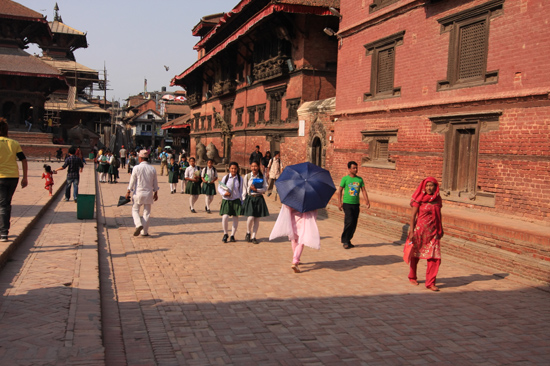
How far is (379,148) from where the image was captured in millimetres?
15836

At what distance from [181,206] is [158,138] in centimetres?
8124

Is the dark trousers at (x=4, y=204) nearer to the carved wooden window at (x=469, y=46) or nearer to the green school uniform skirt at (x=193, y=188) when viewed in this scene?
the green school uniform skirt at (x=193, y=188)

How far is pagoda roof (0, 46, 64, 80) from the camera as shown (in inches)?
1763

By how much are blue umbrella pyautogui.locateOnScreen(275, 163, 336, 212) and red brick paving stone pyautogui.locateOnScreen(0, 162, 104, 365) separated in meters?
3.24

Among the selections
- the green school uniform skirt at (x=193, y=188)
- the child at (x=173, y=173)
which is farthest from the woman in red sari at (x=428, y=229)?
the child at (x=173, y=173)

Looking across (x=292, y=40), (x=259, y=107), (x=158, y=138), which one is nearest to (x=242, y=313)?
(x=292, y=40)

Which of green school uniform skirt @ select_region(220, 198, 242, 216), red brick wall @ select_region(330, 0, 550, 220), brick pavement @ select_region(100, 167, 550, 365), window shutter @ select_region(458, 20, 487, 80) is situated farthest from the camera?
window shutter @ select_region(458, 20, 487, 80)

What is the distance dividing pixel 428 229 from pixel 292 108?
17314mm

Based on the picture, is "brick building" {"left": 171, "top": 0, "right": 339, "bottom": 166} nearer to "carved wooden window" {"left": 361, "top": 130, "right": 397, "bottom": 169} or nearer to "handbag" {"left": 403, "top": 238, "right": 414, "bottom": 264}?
"carved wooden window" {"left": 361, "top": 130, "right": 397, "bottom": 169}

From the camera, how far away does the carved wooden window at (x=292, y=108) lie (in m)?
23.6

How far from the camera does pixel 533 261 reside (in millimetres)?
8195

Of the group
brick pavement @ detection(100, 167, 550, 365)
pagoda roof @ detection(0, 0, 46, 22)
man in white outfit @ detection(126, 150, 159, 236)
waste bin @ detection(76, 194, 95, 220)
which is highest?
pagoda roof @ detection(0, 0, 46, 22)

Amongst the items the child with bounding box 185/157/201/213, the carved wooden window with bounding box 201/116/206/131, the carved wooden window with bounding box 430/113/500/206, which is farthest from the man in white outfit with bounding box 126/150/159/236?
the carved wooden window with bounding box 201/116/206/131

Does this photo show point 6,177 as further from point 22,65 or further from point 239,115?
point 22,65
